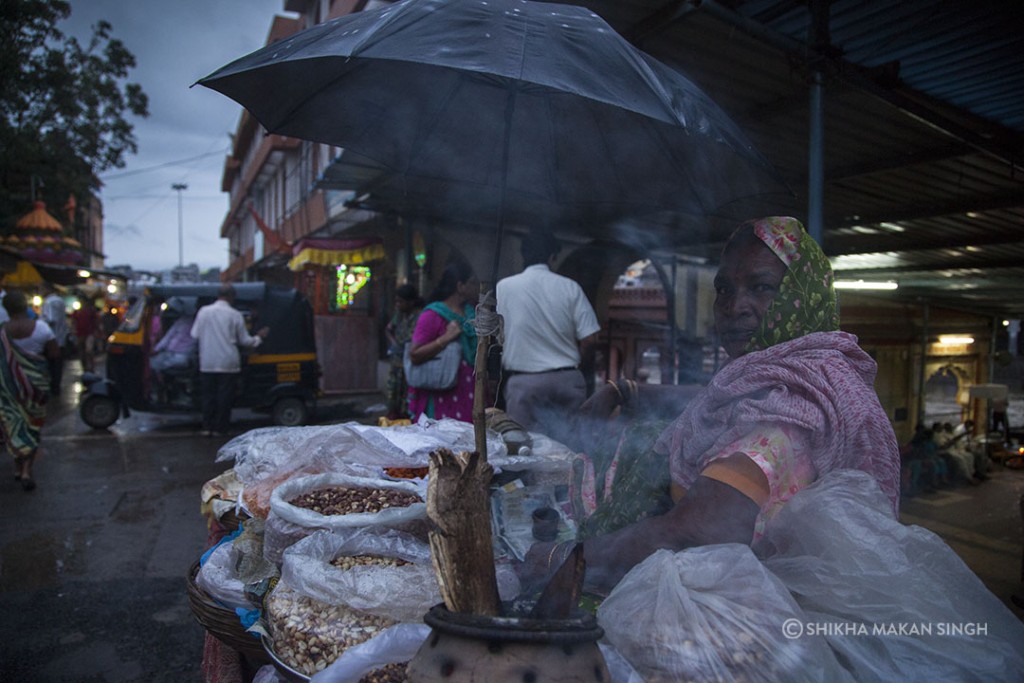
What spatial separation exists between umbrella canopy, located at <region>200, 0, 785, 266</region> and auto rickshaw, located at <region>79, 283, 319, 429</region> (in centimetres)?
739

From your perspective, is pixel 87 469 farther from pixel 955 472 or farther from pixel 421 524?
pixel 955 472

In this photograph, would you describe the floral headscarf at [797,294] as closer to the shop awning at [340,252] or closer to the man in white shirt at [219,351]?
the man in white shirt at [219,351]

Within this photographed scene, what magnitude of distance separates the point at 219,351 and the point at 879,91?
25.3ft

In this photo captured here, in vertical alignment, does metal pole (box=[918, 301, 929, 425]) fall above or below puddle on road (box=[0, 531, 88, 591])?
above

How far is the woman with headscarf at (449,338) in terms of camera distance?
4434 millimetres

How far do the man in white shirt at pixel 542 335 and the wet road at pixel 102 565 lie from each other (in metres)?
2.31

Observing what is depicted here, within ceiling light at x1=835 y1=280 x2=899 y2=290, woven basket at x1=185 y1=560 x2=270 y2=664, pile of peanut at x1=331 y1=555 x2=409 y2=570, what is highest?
ceiling light at x1=835 y1=280 x2=899 y2=290

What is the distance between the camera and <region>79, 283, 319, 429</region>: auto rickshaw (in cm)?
930

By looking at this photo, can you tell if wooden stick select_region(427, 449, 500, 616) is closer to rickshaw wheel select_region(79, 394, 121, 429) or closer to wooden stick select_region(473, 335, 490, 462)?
wooden stick select_region(473, 335, 490, 462)

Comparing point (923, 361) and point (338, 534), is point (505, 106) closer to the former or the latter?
point (338, 534)

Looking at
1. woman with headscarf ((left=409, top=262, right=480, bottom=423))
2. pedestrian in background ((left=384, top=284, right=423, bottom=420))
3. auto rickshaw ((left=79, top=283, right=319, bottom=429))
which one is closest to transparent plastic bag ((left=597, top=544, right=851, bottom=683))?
woman with headscarf ((left=409, top=262, right=480, bottom=423))

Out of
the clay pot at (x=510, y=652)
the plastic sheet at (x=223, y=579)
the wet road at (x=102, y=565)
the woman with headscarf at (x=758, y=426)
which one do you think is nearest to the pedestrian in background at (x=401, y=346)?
the wet road at (x=102, y=565)

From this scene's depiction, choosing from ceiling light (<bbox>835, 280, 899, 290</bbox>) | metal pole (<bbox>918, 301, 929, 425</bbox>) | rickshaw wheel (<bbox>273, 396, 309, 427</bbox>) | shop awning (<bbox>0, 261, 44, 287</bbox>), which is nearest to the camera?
ceiling light (<bbox>835, 280, 899, 290</bbox>)

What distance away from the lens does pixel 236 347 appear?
28.2 ft
